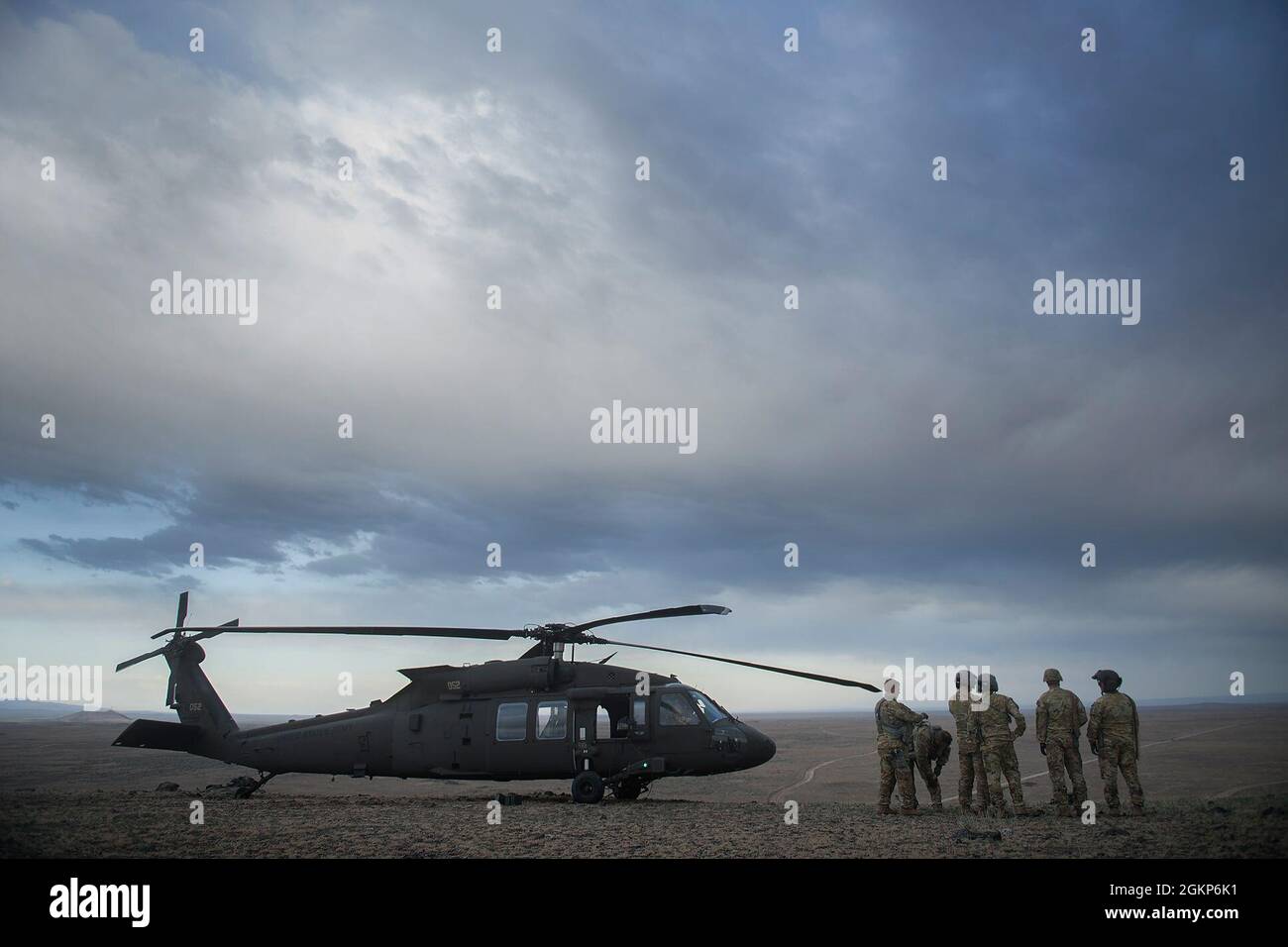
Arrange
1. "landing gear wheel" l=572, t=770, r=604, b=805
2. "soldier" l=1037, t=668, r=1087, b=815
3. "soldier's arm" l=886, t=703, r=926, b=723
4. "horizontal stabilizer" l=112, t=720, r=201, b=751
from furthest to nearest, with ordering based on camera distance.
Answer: "horizontal stabilizer" l=112, t=720, r=201, b=751 → "landing gear wheel" l=572, t=770, r=604, b=805 → "soldier's arm" l=886, t=703, r=926, b=723 → "soldier" l=1037, t=668, r=1087, b=815

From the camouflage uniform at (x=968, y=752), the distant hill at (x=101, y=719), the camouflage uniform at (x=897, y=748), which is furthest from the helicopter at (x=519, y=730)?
the distant hill at (x=101, y=719)

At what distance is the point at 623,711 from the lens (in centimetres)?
1756

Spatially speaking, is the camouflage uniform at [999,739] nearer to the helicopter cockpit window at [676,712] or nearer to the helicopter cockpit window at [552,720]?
the helicopter cockpit window at [676,712]

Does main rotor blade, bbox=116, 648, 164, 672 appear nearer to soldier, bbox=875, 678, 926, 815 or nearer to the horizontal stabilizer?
the horizontal stabilizer

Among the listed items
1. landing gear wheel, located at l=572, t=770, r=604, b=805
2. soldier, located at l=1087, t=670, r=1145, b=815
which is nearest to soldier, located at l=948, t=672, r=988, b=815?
soldier, located at l=1087, t=670, r=1145, b=815

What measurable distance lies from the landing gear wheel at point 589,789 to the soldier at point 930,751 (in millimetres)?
6075

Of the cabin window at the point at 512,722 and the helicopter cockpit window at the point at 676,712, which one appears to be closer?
the helicopter cockpit window at the point at 676,712

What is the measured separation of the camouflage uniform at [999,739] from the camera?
1451 centimetres

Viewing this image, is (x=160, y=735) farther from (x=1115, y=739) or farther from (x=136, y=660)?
(x=1115, y=739)

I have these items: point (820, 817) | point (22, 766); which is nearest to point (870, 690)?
point (820, 817)

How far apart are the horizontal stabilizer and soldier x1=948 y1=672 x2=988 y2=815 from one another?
657 inches

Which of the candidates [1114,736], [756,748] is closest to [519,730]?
[756,748]

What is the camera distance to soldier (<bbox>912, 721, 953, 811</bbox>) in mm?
15500

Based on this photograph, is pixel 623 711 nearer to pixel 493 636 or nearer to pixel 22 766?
pixel 493 636
